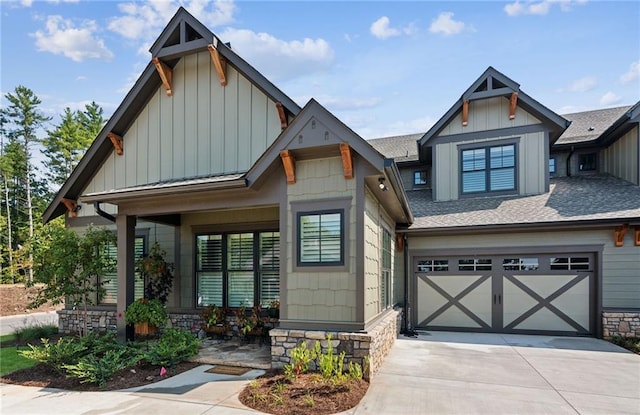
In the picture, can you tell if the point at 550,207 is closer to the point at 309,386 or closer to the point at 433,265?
the point at 433,265

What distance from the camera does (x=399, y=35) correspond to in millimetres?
9203

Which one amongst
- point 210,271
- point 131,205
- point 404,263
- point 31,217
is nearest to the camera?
point 131,205

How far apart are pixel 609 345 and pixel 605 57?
693 cm

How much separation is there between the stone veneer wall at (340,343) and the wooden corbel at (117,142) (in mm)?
6618

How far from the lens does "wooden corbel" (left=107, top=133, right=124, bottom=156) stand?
930 centimetres

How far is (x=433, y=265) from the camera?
33.9ft

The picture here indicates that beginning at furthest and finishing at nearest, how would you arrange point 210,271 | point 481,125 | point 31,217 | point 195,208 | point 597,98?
point 31,217
point 597,98
point 481,125
point 210,271
point 195,208

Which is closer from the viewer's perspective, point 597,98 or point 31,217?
point 597,98

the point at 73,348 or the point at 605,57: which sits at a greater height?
the point at 605,57

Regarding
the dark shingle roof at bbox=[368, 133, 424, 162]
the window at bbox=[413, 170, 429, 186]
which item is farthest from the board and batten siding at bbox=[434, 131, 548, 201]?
Answer: the dark shingle roof at bbox=[368, 133, 424, 162]

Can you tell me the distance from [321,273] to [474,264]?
5829mm

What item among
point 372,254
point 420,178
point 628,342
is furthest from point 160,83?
point 628,342

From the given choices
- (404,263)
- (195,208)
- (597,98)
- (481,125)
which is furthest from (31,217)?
(597,98)

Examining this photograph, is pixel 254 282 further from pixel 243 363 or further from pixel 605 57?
pixel 605 57
